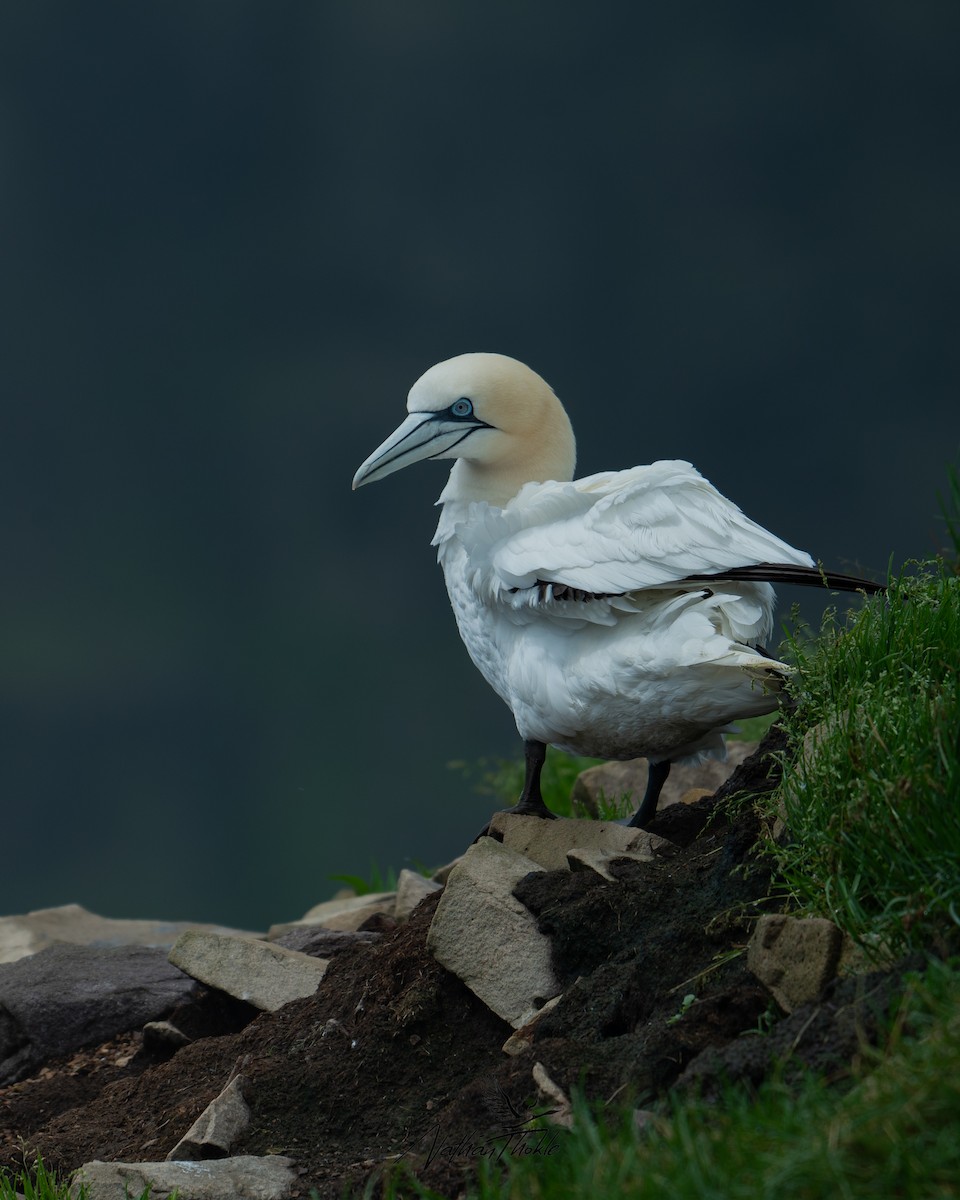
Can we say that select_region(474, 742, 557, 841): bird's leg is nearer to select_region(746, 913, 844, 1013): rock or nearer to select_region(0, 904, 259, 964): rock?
select_region(746, 913, 844, 1013): rock

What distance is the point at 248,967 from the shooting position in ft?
21.6

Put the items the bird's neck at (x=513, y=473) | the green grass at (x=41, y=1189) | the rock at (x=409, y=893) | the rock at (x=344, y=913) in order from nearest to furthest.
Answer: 1. the green grass at (x=41, y=1189)
2. the bird's neck at (x=513, y=473)
3. the rock at (x=409, y=893)
4. the rock at (x=344, y=913)

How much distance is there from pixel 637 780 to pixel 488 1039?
14.0 feet

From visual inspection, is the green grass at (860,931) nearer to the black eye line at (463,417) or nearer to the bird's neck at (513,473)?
the bird's neck at (513,473)

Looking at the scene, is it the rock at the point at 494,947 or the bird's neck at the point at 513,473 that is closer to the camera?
the rock at the point at 494,947

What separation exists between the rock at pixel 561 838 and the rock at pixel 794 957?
68.3 inches

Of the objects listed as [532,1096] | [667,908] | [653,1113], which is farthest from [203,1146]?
[653,1113]

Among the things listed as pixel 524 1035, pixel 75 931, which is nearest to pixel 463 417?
pixel 524 1035

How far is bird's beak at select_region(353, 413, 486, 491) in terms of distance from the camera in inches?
266

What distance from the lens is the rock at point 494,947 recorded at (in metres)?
5.10

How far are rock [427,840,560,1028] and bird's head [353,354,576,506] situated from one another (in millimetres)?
2261

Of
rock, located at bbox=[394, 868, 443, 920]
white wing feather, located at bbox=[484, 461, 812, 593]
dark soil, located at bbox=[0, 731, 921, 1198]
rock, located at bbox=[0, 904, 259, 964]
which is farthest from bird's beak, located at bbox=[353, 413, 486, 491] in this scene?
rock, located at bbox=[0, 904, 259, 964]

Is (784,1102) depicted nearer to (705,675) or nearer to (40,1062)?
(705,675)

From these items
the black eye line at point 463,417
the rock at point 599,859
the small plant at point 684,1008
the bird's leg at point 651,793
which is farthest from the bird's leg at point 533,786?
the small plant at point 684,1008
